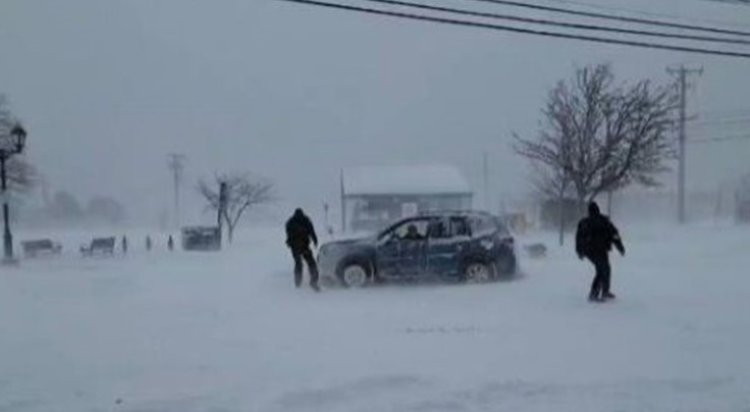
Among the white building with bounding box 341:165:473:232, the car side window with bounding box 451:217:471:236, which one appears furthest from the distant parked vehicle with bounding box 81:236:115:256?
the white building with bounding box 341:165:473:232

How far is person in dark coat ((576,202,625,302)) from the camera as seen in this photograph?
14.1m

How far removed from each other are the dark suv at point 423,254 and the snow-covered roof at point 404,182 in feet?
125

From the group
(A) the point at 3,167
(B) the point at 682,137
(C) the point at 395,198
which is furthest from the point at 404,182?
(A) the point at 3,167

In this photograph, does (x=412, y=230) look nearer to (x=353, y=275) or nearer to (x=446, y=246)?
(x=446, y=246)

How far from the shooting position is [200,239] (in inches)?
1271

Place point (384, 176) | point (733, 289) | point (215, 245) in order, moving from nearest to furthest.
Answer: point (733, 289), point (215, 245), point (384, 176)

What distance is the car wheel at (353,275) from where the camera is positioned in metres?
17.4

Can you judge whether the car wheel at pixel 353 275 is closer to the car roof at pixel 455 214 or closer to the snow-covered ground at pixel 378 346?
the snow-covered ground at pixel 378 346

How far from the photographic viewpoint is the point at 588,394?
27.3ft

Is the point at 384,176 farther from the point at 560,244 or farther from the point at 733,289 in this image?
the point at 733,289

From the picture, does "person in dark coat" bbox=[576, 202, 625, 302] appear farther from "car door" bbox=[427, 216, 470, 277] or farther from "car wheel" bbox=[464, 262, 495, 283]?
"car door" bbox=[427, 216, 470, 277]

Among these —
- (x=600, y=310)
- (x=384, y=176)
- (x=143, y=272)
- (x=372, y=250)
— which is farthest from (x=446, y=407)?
(x=384, y=176)

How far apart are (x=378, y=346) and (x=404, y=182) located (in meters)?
47.8

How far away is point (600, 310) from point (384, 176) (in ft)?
156
